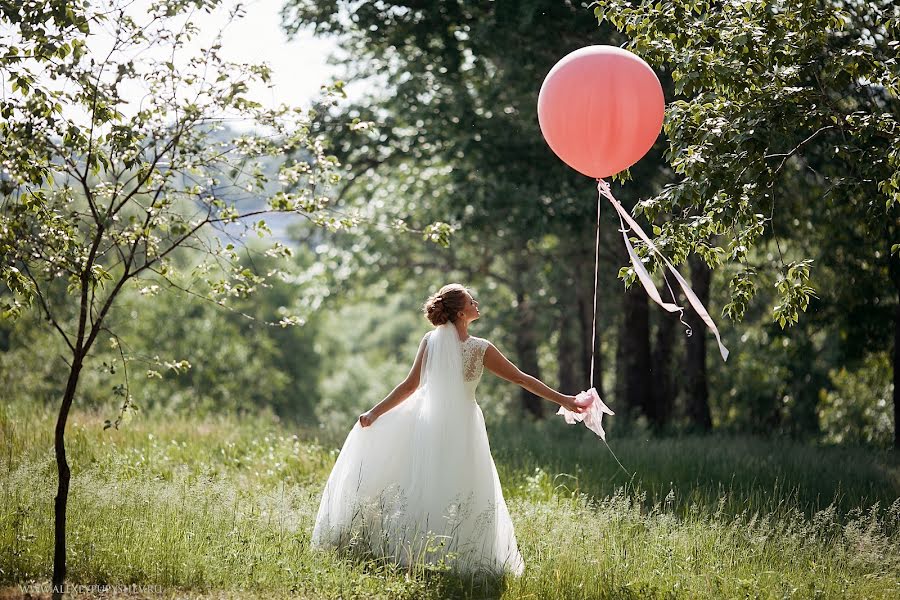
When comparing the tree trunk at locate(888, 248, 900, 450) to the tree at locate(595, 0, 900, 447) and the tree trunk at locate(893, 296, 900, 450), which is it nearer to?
the tree trunk at locate(893, 296, 900, 450)

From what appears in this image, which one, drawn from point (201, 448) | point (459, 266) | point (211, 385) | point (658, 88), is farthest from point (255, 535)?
point (211, 385)

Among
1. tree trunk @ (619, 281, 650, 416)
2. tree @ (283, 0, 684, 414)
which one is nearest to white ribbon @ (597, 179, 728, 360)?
tree @ (283, 0, 684, 414)

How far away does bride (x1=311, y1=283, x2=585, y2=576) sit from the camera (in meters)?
6.03

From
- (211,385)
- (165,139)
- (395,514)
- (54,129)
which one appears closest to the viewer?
(54,129)

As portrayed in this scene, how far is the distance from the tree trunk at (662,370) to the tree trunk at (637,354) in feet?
0.59

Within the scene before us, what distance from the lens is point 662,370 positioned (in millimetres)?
15320

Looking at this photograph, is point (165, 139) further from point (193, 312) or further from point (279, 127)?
point (193, 312)

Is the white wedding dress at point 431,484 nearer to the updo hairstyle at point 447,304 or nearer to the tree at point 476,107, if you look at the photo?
the updo hairstyle at point 447,304

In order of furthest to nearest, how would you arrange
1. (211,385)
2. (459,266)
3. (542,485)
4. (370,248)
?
(211,385), (459,266), (370,248), (542,485)

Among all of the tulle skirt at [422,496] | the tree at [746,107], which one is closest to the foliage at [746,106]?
the tree at [746,107]

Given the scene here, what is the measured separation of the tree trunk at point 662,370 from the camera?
14.7 metres

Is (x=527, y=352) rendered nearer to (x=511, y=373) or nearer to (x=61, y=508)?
(x=511, y=373)

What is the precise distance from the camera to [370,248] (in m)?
19.2

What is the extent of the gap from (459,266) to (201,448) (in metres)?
11.8
